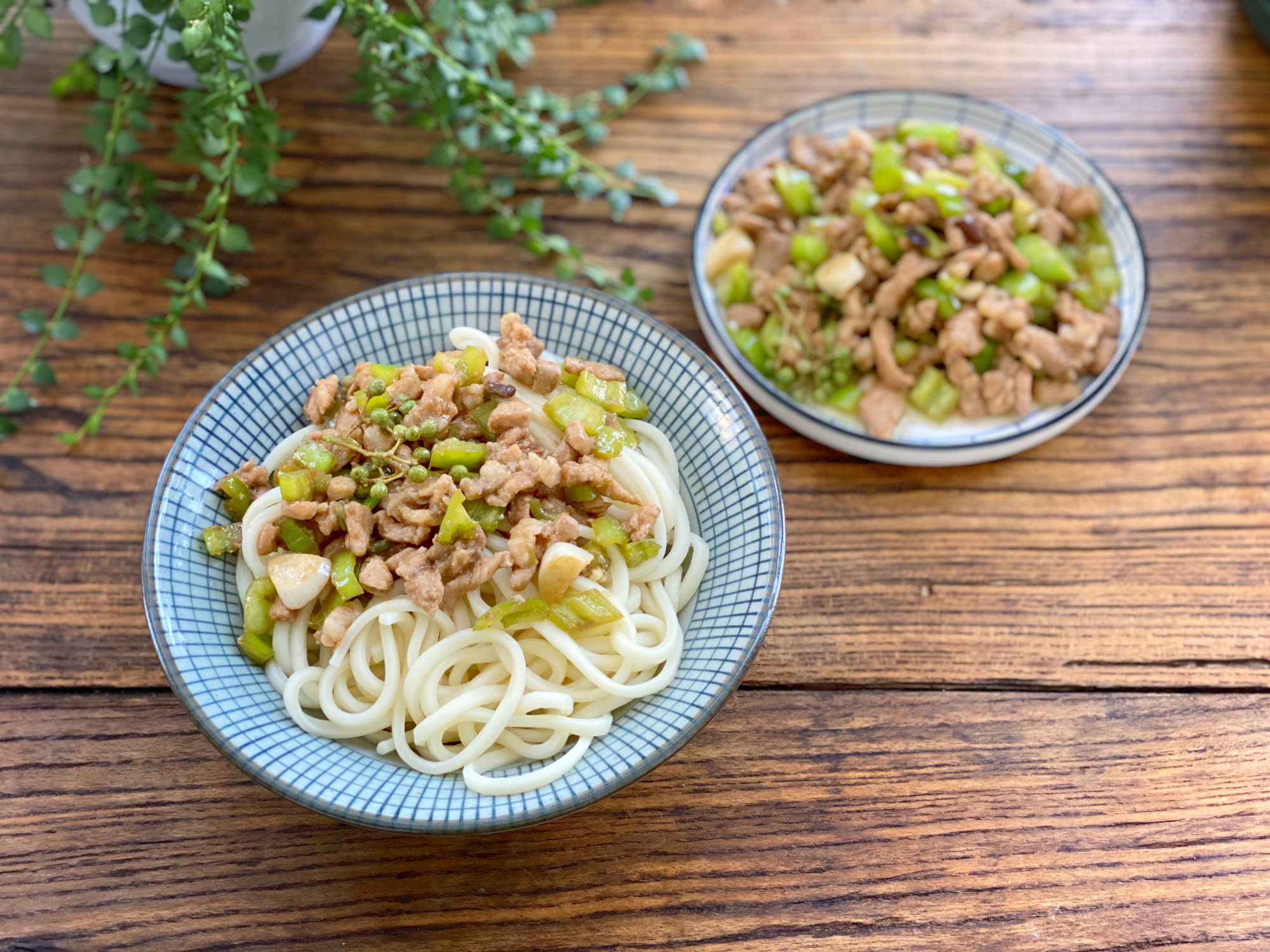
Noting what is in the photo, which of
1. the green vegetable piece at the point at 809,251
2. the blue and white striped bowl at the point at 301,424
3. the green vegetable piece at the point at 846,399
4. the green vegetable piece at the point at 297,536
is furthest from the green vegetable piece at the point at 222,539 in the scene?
the green vegetable piece at the point at 809,251

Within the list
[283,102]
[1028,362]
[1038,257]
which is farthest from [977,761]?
[283,102]

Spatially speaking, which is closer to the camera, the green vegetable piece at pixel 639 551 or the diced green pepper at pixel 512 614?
the diced green pepper at pixel 512 614

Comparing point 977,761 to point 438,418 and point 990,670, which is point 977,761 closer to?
point 990,670

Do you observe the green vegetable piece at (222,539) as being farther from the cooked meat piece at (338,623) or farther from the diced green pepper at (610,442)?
the diced green pepper at (610,442)

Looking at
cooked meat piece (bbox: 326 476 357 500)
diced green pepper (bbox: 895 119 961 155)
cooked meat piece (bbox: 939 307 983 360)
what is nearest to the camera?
cooked meat piece (bbox: 326 476 357 500)

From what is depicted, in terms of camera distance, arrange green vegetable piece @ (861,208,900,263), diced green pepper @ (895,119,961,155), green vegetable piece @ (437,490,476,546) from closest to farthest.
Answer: green vegetable piece @ (437,490,476,546) < green vegetable piece @ (861,208,900,263) < diced green pepper @ (895,119,961,155)

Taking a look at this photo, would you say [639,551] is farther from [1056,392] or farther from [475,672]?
[1056,392]

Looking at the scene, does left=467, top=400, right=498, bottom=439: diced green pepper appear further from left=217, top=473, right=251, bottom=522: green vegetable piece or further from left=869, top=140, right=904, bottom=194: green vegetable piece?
left=869, top=140, right=904, bottom=194: green vegetable piece

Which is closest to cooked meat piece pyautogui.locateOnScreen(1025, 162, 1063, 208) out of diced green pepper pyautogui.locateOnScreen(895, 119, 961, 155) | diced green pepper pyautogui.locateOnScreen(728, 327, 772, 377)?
diced green pepper pyautogui.locateOnScreen(895, 119, 961, 155)

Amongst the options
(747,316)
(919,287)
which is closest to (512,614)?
(747,316)
